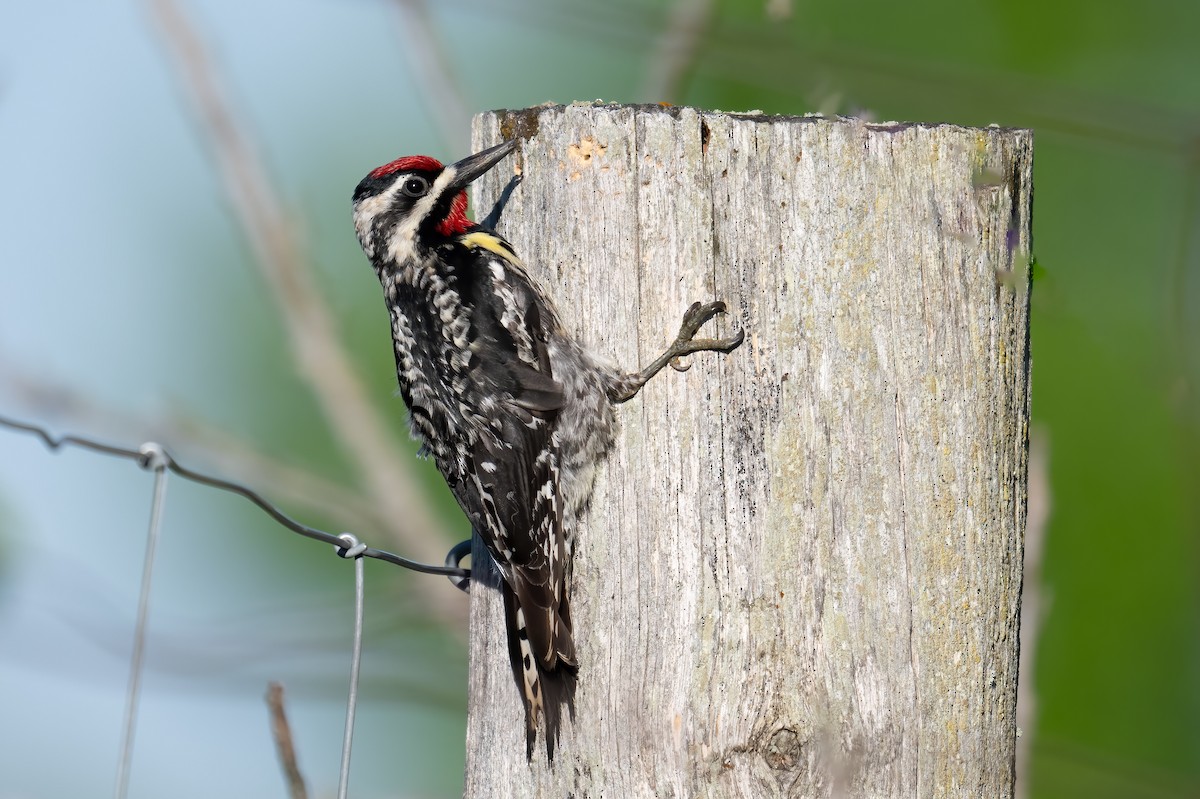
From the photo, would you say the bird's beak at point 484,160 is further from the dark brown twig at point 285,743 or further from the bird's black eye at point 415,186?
the dark brown twig at point 285,743

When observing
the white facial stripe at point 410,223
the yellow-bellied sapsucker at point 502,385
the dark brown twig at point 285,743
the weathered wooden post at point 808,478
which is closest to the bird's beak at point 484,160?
the yellow-bellied sapsucker at point 502,385

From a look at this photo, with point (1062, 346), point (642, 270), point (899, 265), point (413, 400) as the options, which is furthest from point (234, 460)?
point (1062, 346)

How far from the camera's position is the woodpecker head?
11.0 feet

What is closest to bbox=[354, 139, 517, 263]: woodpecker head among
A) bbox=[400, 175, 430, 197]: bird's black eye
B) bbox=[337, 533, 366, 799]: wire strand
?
bbox=[400, 175, 430, 197]: bird's black eye

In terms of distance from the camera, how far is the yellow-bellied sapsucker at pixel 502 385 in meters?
2.33

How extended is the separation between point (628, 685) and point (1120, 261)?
865 cm

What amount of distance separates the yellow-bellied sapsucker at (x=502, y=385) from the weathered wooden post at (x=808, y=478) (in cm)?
8

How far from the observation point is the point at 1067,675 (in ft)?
33.1

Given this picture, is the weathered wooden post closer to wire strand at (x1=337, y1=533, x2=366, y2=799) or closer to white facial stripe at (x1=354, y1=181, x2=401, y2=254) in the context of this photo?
wire strand at (x1=337, y1=533, x2=366, y2=799)

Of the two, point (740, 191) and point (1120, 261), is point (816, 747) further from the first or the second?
point (1120, 261)

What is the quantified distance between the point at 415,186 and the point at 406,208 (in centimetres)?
7

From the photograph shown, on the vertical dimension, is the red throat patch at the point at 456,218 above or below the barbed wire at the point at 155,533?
above

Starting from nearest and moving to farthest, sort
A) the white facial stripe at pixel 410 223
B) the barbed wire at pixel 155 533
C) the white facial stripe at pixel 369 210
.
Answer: the barbed wire at pixel 155 533 < the white facial stripe at pixel 410 223 < the white facial stripe at pixel 369 210

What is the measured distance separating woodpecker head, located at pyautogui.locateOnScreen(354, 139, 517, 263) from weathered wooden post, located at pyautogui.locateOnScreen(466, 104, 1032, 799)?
44.6 inches
